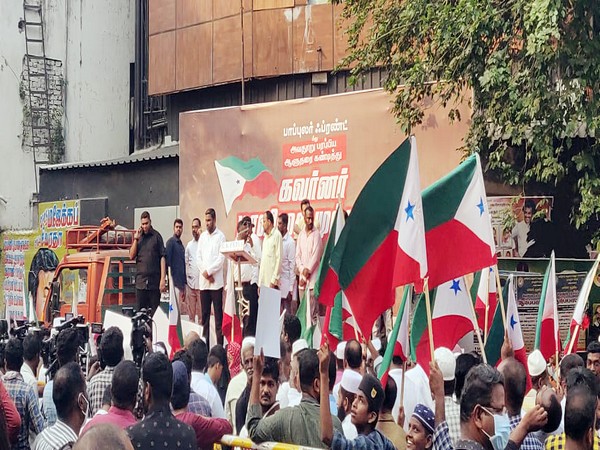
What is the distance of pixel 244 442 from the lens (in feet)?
20.6

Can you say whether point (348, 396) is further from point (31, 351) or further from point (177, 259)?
point (177, 259)

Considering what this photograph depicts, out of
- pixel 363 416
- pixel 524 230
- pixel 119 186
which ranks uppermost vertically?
pixel 119 186

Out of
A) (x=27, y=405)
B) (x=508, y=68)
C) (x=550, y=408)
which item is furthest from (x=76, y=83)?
(x=550, y=408)

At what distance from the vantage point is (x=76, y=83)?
105 feet

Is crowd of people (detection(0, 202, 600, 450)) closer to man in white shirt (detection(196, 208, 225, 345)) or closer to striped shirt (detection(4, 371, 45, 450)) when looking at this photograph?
striped shirt (detection(4, 371, 45, 450))

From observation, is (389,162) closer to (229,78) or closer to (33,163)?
(229,78)

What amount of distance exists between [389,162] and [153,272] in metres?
10.2

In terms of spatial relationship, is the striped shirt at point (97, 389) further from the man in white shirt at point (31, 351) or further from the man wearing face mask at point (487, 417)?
the man wearing face mask at point (487, 417)

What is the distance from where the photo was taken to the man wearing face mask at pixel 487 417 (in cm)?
473

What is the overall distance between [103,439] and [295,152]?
1508 centimetres

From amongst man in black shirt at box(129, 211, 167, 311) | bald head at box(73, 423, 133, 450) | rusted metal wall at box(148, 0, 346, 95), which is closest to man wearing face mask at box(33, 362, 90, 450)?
bald head at box(73, 423, 133, 450)

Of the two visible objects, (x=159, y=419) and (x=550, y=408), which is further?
(x=159, y=419)

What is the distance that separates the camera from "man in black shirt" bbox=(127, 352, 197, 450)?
534cm

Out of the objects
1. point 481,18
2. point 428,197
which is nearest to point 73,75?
point 481,18
